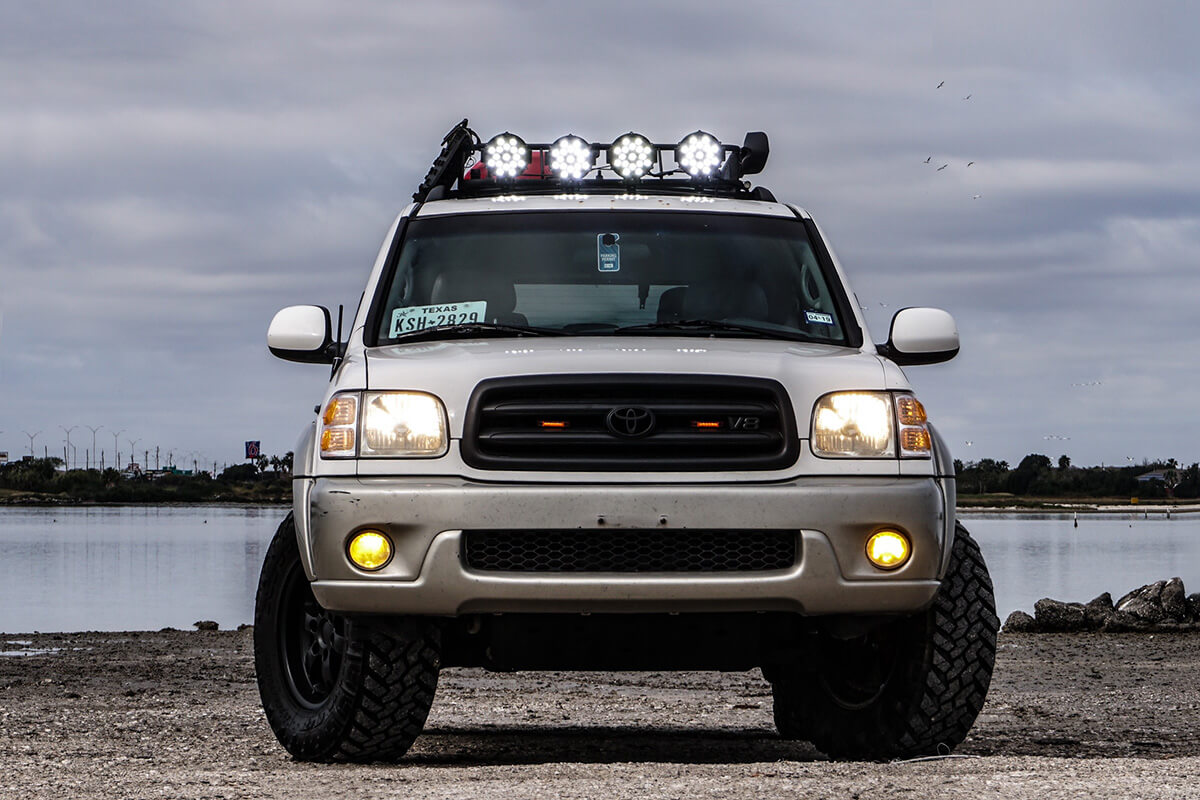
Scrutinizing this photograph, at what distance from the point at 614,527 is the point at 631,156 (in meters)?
2.63

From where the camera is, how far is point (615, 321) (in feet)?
20.9

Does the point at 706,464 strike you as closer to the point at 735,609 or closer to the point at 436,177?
the point at 735,609

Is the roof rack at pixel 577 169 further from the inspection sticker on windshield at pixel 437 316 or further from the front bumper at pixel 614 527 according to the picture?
the front bumper at pixel 614 527

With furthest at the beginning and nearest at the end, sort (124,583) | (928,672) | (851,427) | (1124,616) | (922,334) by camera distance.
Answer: (124,583)
(1124,616)
(922,334)
(928,672)
(851,427)

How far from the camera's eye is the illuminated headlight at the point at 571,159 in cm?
753

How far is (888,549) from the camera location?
5488mm

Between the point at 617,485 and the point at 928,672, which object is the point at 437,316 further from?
the point at 928,672

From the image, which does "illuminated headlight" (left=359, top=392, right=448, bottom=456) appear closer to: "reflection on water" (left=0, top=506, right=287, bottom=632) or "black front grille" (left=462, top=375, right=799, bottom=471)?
"black front grille" (left=462, top=375, right=799, bottom=471)

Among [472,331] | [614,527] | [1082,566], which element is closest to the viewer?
[614,527]

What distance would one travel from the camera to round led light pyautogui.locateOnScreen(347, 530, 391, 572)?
5441mm

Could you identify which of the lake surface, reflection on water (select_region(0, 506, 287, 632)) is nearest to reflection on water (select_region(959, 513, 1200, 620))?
the lake surface

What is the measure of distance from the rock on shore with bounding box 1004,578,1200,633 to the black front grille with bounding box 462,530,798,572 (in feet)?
41.8

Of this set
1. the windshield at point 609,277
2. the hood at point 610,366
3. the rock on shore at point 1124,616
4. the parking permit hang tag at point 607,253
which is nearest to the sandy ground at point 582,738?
the hood at point 610,366

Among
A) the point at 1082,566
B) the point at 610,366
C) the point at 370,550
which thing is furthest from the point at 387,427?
the point at 1082,566
